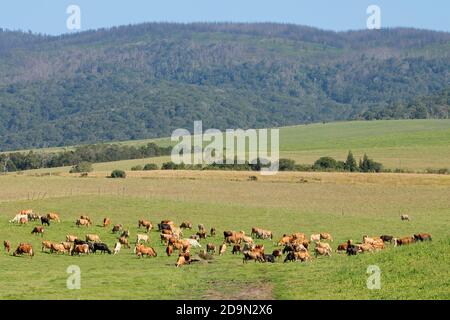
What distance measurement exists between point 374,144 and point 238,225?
293ft

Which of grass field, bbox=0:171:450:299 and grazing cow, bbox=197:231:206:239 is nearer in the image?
grass field, bbox=0:171:450:299

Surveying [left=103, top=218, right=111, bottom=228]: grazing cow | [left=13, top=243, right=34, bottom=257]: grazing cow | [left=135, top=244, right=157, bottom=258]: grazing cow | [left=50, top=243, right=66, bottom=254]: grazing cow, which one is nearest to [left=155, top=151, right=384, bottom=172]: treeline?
[left=103, top=218, right=111, bottom=228]: grazing cow

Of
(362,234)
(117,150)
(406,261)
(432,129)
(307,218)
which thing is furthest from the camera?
(432,129)

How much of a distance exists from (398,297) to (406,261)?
5.55 meters

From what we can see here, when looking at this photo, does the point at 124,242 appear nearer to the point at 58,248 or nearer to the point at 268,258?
the point at 58,248

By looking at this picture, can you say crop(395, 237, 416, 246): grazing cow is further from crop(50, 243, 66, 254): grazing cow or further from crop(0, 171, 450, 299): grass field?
crop(50, 243, 66, 254): grazing cow

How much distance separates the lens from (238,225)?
52.3 meters

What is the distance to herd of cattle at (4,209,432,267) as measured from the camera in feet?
124

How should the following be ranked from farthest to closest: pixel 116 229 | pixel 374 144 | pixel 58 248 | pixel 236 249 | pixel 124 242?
pixel 374 144, pixel 116 229, pixel 124 242, pixel 236 249, pixel 58 248

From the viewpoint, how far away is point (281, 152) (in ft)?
436

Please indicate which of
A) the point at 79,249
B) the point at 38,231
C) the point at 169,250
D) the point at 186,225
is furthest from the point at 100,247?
the point at 186,225

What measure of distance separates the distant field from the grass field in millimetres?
25446
